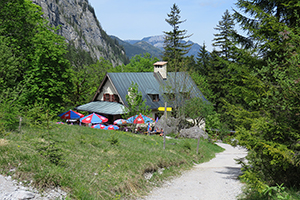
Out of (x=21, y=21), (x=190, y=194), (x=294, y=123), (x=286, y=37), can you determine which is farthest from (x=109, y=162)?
(x=21, y=21)

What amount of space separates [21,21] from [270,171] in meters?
25.1

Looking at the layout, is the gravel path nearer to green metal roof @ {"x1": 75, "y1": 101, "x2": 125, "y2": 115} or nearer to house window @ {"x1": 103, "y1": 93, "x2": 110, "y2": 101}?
green metal roof @ {"x1": 75, "y1": 101, "x2": 125, "y2": 115}

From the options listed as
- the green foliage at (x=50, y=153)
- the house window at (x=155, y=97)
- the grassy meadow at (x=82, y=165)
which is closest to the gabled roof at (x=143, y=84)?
the house window at (x=155, y=97)

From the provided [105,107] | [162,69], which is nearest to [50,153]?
[105,107]

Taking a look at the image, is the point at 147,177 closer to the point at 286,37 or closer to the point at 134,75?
the point at 286,37

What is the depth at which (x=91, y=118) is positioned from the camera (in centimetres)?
2850

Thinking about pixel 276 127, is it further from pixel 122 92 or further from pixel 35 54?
pixel 122 92

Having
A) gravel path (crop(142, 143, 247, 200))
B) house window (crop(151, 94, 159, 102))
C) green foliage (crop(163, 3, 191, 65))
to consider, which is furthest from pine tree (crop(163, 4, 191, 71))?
gravel path (crop(142, 143, 247, 200))

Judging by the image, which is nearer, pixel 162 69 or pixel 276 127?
pixel 276 127

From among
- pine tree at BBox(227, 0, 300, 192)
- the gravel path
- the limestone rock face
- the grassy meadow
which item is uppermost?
pine tree at BBox(227, 0, 300, 192)

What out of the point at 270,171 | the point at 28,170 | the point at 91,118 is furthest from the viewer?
the point at 91,118

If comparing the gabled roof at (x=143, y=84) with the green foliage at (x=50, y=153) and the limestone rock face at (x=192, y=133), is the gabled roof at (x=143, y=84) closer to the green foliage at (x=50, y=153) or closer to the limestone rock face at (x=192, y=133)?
the limestone rock face at (x=192, y=133)

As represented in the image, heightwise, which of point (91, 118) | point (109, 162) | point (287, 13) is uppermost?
point (287, 13)

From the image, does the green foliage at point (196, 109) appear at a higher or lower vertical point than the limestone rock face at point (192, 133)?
higher
